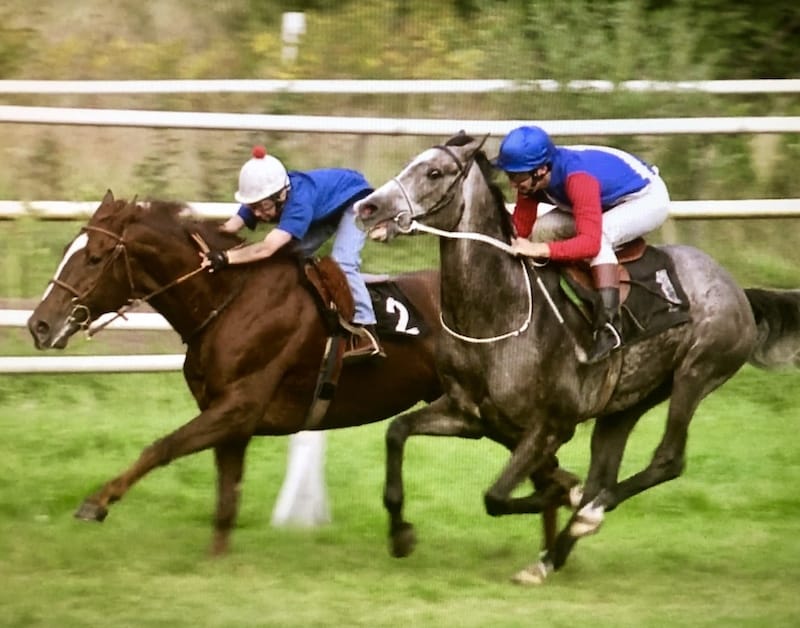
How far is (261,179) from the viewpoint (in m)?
6.97

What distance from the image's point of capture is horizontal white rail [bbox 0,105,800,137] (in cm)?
905

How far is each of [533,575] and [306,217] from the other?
5.74 feet

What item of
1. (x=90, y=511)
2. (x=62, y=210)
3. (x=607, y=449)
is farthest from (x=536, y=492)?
(x=62, y=210)

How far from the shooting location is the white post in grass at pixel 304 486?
775cm

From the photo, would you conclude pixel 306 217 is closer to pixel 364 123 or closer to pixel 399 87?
pixel 364 123

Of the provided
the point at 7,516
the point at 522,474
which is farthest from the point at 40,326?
the point at 522,474

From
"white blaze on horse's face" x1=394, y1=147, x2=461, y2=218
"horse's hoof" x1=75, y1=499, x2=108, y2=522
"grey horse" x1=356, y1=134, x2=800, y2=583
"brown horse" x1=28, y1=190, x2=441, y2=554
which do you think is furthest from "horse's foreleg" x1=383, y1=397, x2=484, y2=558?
"horse's hoof" x1=75, y1=499, x2=108, y2=522

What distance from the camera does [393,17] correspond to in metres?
12.5

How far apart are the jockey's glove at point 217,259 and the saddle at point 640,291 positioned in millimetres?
1401

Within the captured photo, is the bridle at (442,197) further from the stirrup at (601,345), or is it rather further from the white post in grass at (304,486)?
the white post in grass at (304,486)

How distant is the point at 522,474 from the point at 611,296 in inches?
31.5

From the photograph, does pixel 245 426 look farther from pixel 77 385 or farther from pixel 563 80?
pixel 563 80

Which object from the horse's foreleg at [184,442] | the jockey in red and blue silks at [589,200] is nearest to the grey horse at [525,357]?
the jockey in red and blue silks at [589,200]

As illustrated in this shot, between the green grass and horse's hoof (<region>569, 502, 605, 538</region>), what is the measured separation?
21cm
